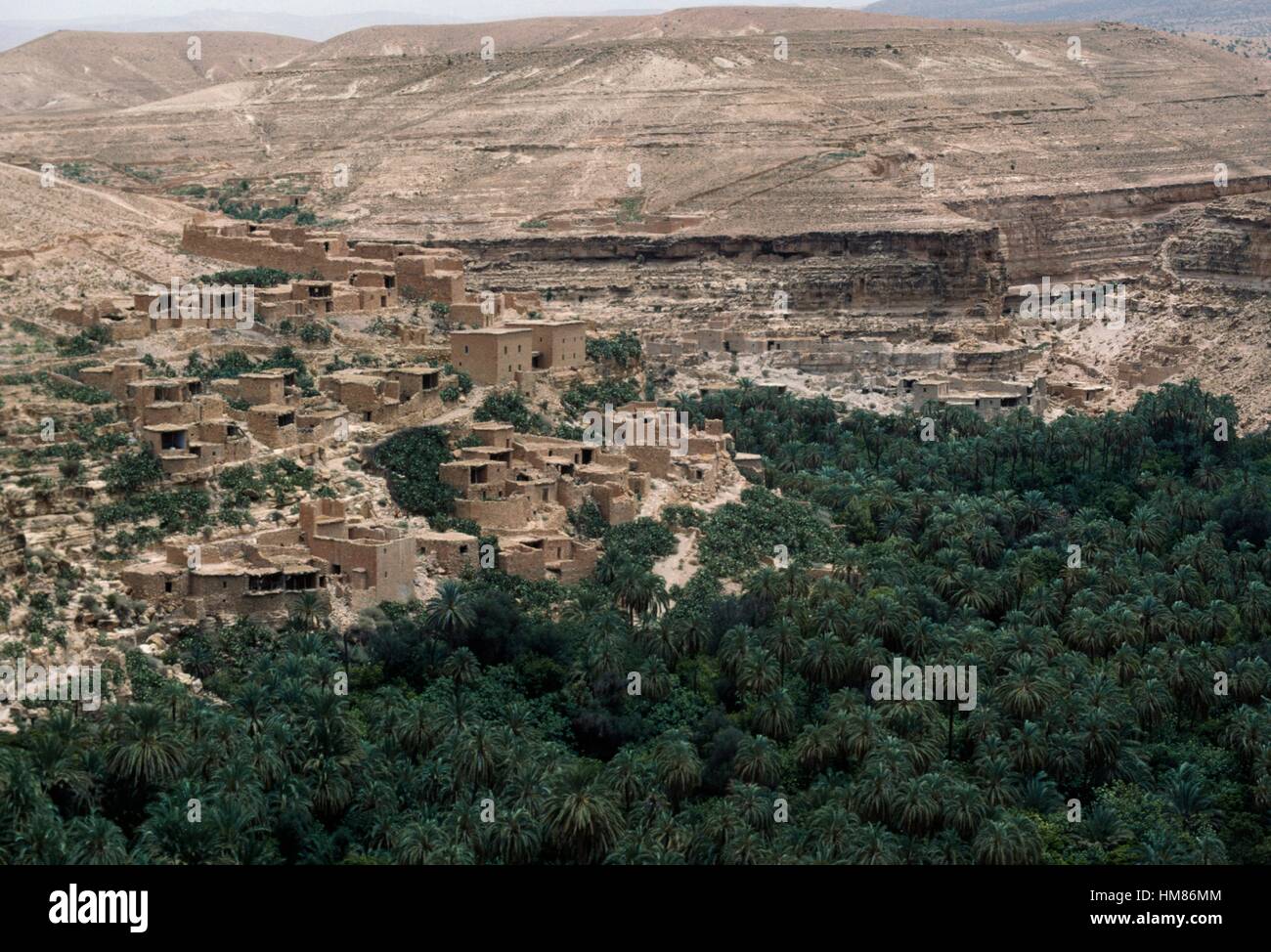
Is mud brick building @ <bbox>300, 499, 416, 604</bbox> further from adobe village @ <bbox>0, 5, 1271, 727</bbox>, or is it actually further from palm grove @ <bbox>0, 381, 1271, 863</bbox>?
palm grove @ <bbox>0, 381, 1271, 863</bbox>

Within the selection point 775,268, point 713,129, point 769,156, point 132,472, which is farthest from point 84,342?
point 713,129

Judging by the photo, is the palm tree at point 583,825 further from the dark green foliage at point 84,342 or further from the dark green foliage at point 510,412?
the dark green foliage at point 84,342

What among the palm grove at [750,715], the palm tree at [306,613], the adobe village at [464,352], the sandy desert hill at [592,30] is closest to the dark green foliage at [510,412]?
the adobe village at [464,352]

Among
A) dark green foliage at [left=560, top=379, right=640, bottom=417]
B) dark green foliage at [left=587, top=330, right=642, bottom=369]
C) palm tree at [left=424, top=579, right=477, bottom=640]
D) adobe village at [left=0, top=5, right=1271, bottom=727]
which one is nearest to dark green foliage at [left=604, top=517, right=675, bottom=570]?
adobe village at [left=0, top=5, right=1271, bottom=727]
